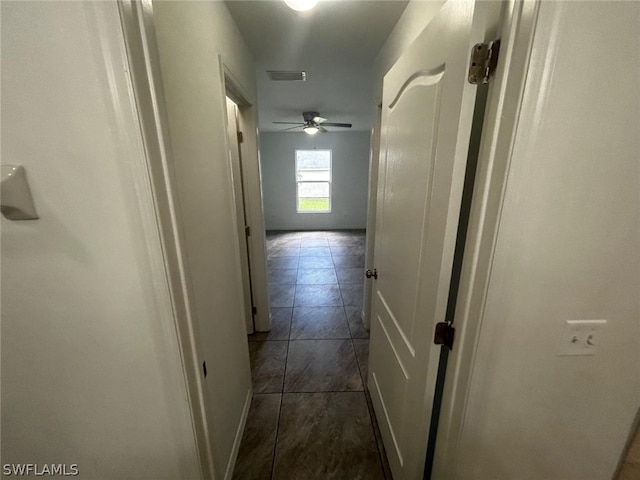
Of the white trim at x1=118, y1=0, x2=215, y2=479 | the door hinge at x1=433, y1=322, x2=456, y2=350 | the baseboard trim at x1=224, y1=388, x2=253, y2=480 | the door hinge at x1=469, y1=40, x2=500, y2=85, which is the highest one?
the door hinge at x1=469, y1=40, x2=500, y2=85

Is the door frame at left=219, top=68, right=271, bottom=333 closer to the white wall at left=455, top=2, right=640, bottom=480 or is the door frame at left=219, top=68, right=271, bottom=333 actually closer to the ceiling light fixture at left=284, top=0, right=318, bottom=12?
the ceiling light fixture at left=284, top=0, right=318, bottom=12

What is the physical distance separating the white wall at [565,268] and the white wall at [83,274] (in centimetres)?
90

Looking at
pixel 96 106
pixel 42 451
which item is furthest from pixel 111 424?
pixel 96 106

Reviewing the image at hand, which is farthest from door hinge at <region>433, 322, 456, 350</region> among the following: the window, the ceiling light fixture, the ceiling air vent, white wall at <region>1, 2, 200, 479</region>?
the window

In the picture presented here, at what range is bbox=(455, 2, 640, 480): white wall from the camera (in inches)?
20.4

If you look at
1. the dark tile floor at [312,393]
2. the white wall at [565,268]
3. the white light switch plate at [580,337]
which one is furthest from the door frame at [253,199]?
the white light switch plate at [580,337]

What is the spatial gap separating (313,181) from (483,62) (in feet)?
19.8

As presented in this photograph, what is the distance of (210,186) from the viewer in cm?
106

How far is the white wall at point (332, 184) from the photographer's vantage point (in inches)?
240

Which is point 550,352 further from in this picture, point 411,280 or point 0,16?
point 0,16

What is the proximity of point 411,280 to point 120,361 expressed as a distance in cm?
99

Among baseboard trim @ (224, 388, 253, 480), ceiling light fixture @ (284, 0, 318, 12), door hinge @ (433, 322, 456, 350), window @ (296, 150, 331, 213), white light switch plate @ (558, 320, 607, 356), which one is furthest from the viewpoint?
window @ (296, 150, 331, 213)

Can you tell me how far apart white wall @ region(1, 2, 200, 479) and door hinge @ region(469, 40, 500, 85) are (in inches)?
31.2

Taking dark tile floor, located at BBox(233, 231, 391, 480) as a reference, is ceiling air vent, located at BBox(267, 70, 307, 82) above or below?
above
